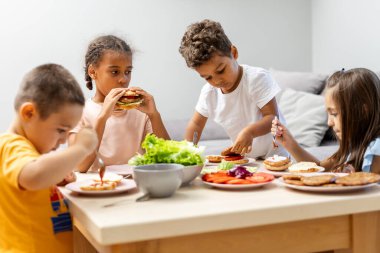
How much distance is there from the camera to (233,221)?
1.11 meters

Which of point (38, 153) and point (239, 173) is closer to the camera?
point (38, 153)

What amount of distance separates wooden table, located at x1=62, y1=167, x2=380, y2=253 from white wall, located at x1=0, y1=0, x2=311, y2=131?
8.02 ft

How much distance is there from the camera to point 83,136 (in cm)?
124

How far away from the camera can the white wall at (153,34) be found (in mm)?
3551

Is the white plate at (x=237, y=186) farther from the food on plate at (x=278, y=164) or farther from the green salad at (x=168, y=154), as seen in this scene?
the food on plate at (x=278, y=164)

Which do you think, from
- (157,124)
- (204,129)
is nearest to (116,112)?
(157,124)

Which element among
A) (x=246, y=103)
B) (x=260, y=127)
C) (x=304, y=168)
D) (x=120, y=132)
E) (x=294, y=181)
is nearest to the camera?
(x=294, y=181)

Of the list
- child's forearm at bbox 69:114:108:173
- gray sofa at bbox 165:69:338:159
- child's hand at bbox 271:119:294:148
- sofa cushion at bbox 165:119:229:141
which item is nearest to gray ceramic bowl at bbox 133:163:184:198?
child's forearm at bbox 69:114:108:173

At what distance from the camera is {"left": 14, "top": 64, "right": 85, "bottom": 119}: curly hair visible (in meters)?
1.27

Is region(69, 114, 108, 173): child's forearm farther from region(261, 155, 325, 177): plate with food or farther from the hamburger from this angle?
region(261, 155, 325, 177): plate with food

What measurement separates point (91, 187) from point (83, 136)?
169 millimetres

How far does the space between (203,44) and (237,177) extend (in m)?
0.79

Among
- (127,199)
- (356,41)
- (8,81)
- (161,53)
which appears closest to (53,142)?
(127,199)

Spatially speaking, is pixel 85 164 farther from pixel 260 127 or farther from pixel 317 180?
pixel 317 180
